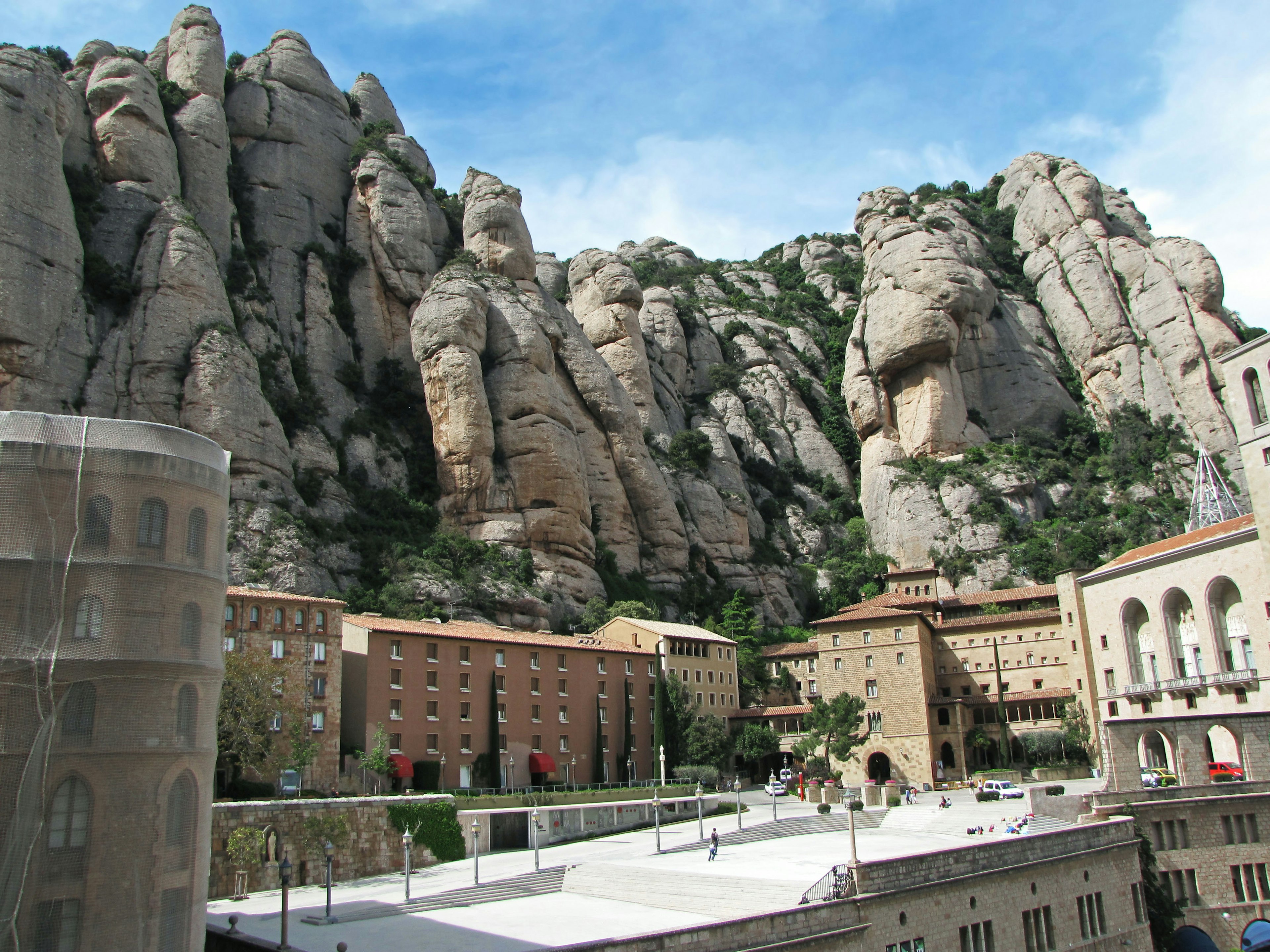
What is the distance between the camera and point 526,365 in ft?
243

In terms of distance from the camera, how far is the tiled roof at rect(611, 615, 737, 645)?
63.2m

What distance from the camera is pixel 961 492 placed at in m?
85.2

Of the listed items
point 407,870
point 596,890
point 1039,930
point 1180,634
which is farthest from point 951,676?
point 407,870

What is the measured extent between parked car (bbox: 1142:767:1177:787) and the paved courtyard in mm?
5292

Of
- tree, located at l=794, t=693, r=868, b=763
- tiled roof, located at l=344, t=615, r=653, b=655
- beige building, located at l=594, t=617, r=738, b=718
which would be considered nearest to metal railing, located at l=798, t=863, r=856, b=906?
tiled roof, located at l=344, t=615, r=653, b=655

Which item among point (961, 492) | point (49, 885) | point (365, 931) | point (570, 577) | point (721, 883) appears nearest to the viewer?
point (49, 885)

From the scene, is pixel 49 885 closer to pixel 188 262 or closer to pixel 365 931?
pixel 365 931

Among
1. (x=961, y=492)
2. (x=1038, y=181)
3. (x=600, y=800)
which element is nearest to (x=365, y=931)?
(x=600, y=800)

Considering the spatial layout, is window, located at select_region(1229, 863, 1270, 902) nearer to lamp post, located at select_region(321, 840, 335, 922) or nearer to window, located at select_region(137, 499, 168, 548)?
lamp post, located at select_region(321, 840, 335, 922)

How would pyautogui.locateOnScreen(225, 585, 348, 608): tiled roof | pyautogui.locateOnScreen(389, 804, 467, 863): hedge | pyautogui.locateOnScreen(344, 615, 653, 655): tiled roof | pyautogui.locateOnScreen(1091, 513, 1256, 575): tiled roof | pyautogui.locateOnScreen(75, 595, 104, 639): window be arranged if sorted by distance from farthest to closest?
pyautogui.locateOnScreen(344, 615, 653, 655): tiled roof → pyautogui.locateOnScreen(1091, 513, 1256, 575): tiled roof → pyautogui.locateOnScreen(225, 585, 348, 608): tiled roof → pyautogui.locateOnScreen(389, 804, 467, 863): hedge → pyautogui.locateOnScreen(75, 595, 104, 639): window

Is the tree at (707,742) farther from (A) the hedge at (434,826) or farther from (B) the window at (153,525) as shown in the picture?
(B) the window at (153,525)

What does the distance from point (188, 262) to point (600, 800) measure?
42691 mm

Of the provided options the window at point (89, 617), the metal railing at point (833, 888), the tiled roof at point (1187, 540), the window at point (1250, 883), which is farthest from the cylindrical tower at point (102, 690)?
the tiled roof at point (1187, 540)

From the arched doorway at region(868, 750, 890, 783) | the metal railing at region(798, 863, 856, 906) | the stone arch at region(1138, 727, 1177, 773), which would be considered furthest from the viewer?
the arched doorway at region(868, 750, 890, 783)
